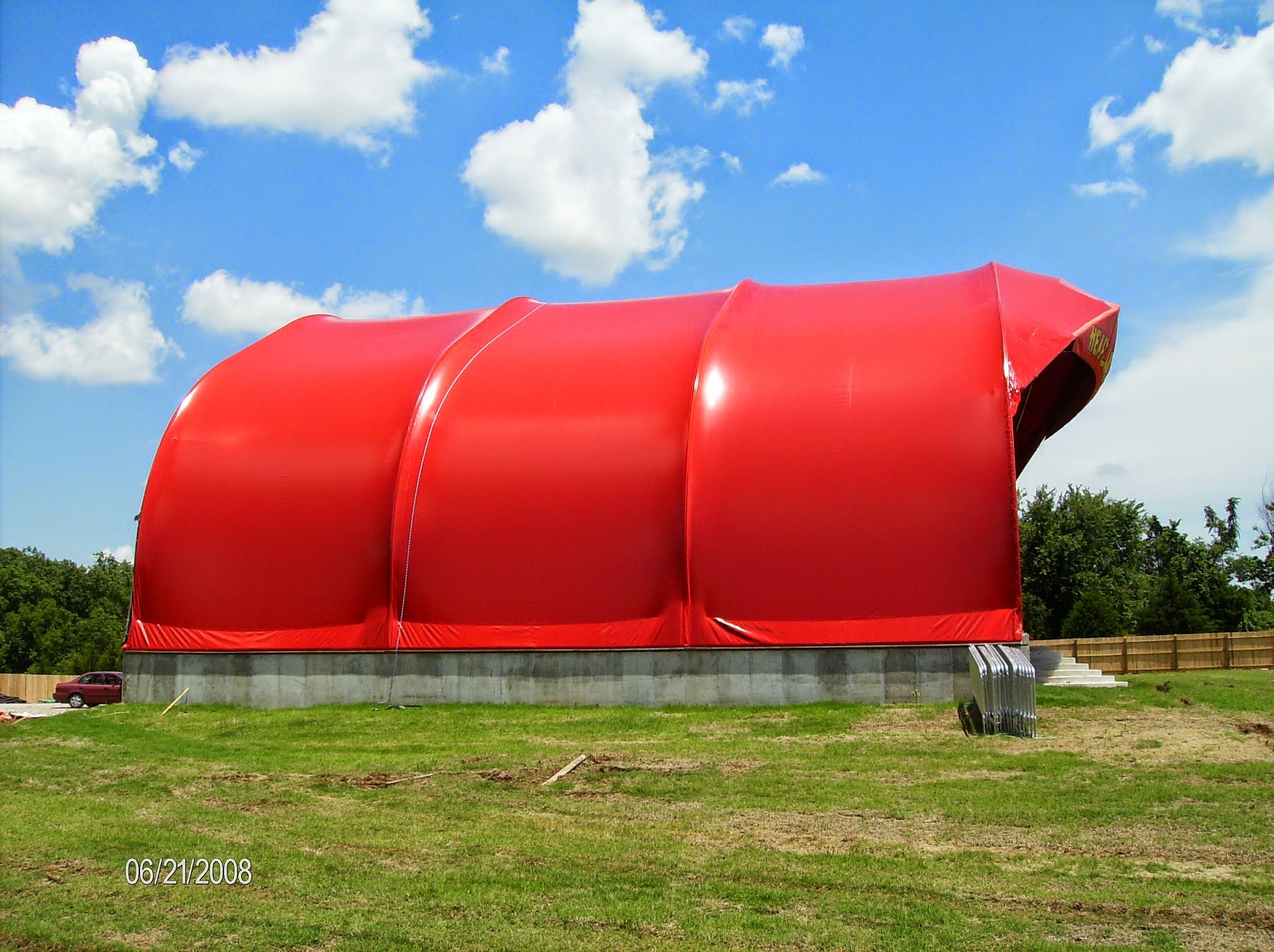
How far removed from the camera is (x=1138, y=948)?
314 inches

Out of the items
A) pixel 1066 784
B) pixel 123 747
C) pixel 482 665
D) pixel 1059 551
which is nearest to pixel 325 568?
pixel 482 665

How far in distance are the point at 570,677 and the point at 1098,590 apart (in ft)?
104

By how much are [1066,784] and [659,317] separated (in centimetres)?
1663

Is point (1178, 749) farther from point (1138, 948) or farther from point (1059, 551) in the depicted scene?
point (1059, 551)

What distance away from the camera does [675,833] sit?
40.8 feet

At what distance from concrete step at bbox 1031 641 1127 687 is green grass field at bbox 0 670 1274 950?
1.68m

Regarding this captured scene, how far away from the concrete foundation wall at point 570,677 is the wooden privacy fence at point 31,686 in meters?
29.9

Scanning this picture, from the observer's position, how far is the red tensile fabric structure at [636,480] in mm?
22328

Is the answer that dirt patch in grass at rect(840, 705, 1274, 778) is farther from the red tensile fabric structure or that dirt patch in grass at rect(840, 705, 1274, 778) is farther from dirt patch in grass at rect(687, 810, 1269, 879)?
dirt patch in grass at rect(687, 810, 1269, 879)

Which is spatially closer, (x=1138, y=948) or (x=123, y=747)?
(x=1138, y=948)

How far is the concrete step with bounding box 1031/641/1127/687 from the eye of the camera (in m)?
23.7

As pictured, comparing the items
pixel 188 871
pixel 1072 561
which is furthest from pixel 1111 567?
pixel 188 871

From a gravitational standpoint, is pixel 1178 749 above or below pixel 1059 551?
below

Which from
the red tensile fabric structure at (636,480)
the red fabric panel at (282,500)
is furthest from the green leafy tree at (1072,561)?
the red fabric panel at (282,500)
